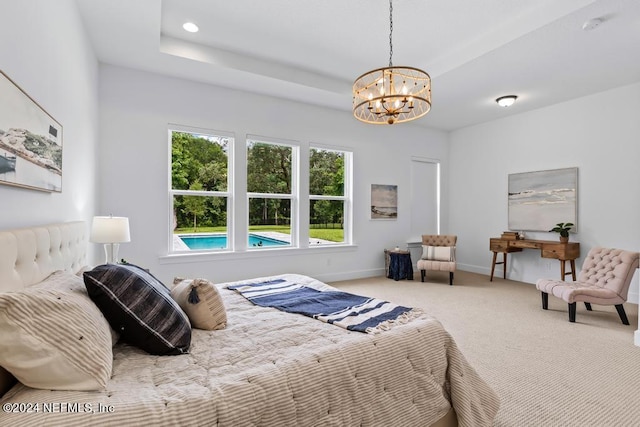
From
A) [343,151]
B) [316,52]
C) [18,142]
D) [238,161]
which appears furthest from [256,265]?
[18,142]

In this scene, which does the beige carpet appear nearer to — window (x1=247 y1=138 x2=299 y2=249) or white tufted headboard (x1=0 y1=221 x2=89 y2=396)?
window (x1=247 y1=138 x2=299 y2=249)

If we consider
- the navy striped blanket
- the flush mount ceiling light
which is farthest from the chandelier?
the flush mount ceiling light

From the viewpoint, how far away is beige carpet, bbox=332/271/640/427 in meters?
2.00

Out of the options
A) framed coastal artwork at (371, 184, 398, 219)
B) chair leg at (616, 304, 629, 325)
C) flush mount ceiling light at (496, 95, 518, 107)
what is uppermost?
flush mount ceiling light at (496, 95, 518, 107)

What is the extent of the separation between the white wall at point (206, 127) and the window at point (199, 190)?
0.16 metres

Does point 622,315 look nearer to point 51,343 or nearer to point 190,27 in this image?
point 51,343

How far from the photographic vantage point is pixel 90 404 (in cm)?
100

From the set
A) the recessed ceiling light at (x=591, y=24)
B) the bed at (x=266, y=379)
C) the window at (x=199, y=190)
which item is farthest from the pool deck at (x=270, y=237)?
the recessed ceiling light at (x=591, y=24)

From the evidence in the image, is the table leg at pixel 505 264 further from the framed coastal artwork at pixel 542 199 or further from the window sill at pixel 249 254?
the window sill at pixel 249 254

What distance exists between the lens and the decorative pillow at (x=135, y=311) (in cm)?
138

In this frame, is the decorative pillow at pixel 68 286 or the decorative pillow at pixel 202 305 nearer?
the decorative pillow at pixel 68 286

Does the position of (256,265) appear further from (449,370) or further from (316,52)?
(449,370)

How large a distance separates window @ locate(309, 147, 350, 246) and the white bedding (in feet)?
11.7

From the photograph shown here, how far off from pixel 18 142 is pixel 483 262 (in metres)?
6.75
